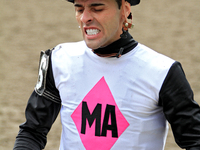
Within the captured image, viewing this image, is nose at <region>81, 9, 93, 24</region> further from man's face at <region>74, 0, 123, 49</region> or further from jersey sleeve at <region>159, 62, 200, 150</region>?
jersey sleeve at <region>159, 62, 200, 150</region>

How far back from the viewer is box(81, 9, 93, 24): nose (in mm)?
2022

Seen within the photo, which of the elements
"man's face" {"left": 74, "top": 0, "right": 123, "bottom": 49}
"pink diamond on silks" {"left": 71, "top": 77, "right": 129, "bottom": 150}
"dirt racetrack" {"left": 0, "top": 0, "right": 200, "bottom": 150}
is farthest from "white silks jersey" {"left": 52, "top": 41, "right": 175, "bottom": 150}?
"dirt racetrack" {"left": 0, "top": 0, "right": 200, "bottom": 150}

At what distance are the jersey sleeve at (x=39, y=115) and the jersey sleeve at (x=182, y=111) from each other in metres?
0.67

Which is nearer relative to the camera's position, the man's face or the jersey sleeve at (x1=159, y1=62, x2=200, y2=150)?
the jersey sleeve at (x1=159, y1=62, x2=200, y2=150)

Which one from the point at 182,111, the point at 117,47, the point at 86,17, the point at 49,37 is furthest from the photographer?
the point at 49,37

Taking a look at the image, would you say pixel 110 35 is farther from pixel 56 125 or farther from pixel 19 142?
pixel 56 125

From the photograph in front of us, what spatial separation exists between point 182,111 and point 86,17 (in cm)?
68

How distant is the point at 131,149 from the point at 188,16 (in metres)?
7.72

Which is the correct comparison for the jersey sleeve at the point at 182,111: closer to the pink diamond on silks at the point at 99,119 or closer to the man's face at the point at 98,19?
the pink diamond on silks at the point at 99,119

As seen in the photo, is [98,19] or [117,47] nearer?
[98,19]

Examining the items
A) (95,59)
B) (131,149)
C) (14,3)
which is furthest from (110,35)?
(14,3)

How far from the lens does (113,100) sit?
2.06 m

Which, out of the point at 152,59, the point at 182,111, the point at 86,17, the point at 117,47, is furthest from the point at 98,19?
the point at 182,111

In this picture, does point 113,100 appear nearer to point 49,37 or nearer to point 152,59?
point 152,59
